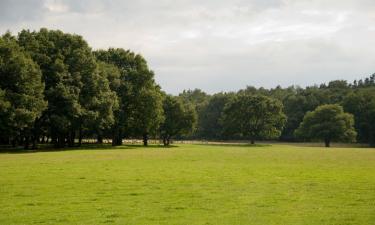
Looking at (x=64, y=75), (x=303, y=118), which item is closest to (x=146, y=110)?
(x=64, y=75)

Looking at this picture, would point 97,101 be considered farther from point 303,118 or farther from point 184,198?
point 303,118

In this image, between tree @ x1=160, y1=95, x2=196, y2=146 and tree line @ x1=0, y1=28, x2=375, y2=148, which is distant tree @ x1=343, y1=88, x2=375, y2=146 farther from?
tree @ x1=160, y1=95, x2=196, y2=146

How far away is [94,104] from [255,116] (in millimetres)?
63830

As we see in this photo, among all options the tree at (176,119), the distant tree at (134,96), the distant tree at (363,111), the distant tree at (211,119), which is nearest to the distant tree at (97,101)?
the distant tree at (134,96)

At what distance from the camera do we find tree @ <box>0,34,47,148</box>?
198 ft

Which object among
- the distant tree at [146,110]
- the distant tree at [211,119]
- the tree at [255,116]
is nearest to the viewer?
the distant tree at [146,110]

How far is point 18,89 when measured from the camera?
2501 inches

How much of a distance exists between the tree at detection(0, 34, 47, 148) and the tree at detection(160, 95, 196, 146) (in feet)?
148

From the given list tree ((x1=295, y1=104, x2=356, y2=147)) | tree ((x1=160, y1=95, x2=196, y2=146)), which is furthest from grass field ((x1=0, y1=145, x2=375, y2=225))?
tree ((x1=295, y1=104, x2=356, y2=147))

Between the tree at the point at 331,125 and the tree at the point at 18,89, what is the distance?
82373 mm

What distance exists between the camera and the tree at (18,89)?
60.2 meters

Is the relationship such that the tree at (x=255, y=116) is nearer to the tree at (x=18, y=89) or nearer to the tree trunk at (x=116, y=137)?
the tree trunk at (x=116, y=137)

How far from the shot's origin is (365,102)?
150m

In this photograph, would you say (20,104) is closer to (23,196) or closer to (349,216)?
(23,196)
